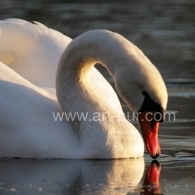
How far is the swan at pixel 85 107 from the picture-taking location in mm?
8734

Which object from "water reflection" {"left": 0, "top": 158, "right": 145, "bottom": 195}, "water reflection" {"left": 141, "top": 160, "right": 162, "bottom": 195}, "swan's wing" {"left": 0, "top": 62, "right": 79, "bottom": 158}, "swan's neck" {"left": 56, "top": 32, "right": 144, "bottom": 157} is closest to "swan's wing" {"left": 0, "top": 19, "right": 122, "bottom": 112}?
"swan's neck" {"left": 56, "top": 32, "right": 144, "bottom": 157}

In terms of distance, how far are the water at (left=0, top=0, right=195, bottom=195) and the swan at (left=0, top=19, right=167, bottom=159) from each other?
15cm

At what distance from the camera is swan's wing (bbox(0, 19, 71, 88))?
34.5 feet

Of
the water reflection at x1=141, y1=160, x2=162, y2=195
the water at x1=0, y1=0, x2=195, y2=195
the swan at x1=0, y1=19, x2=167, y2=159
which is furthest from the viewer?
the swan at x1=0, y1=19, x2=167, y2=159

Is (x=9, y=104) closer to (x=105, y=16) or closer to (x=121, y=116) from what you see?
(x=121, y=116)

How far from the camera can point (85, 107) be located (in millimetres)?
9312

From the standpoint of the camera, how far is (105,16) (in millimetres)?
19203

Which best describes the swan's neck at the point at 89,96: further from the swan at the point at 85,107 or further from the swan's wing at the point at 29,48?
the swan's wing at the point at 29,48

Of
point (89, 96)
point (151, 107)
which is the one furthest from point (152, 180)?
point (89, 96)

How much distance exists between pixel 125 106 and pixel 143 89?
3.09 metres

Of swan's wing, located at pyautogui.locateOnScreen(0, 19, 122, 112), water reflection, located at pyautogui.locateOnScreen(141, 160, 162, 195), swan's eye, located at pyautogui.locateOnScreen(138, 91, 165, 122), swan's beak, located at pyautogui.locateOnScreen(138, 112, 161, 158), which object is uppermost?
swan's wing, located at pyautogui.locateOnScreen(0, 19, 122, 112)

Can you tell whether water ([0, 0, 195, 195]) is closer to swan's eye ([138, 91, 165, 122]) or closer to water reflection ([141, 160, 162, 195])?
water reflection ([141, 160, 162, 195])

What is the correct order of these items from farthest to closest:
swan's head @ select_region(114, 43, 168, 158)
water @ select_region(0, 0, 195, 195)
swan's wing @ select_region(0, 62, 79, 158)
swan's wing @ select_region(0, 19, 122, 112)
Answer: swan's wing @ select_region(0, 19, 122, 112)
swan's wing @ select_region(0, 62, 79, 158)
swan's head @ select_region(114, 43, 168, 158)
water @ select_region(0, 0, 195, 195)

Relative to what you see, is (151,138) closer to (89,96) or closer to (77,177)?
(89,96)
